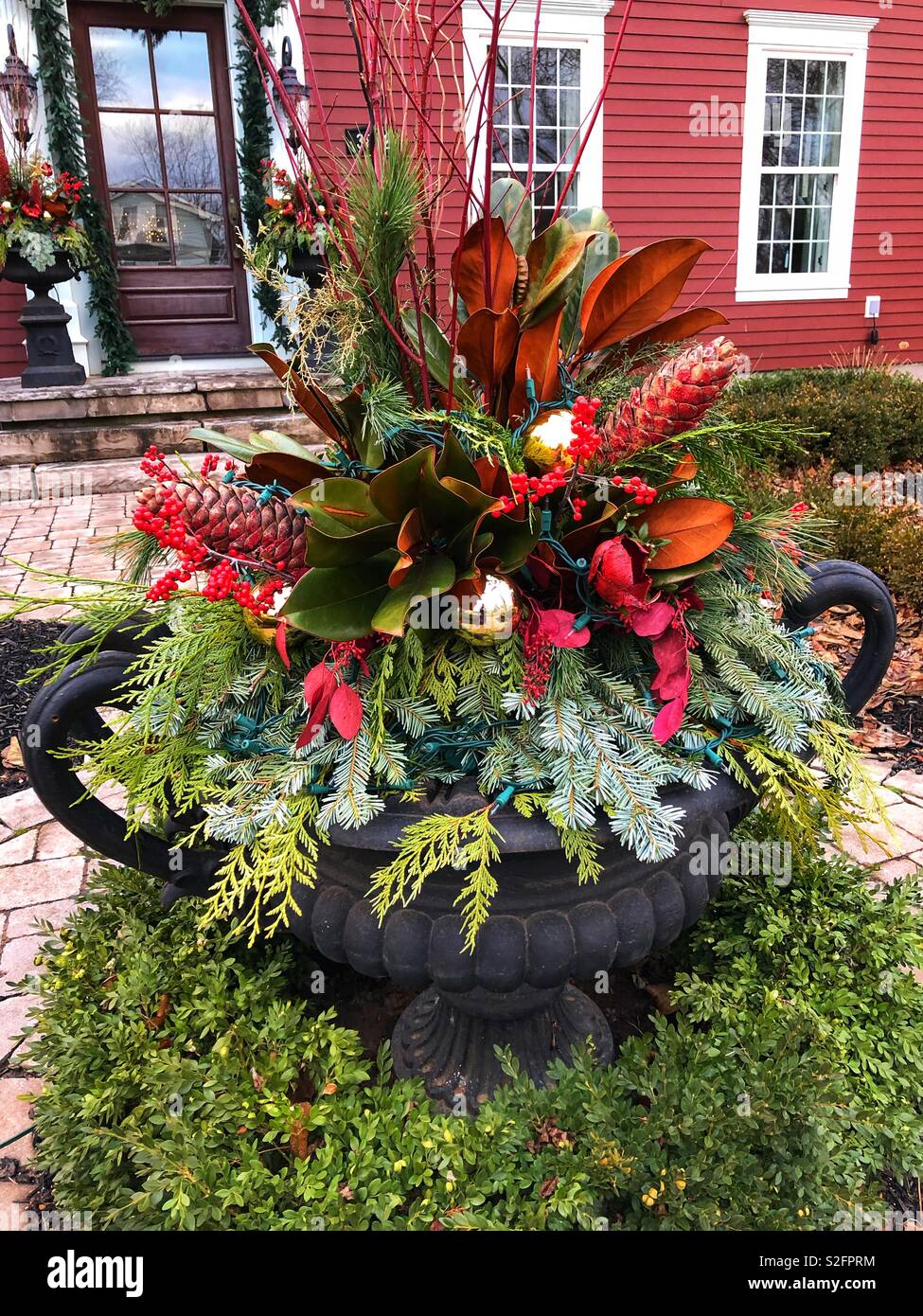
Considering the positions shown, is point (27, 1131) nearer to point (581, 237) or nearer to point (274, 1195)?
point (274, 1195)

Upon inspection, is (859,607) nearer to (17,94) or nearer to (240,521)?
(240,521)

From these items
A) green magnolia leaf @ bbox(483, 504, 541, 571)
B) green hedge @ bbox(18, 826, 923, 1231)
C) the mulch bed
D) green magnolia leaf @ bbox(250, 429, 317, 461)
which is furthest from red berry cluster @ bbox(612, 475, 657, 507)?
the mulch bed

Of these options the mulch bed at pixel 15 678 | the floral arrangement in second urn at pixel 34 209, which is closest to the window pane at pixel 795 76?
the floral arrangement in second urn at pixel 34 209

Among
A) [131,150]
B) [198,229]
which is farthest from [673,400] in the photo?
[131,150]

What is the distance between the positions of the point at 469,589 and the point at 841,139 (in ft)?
34.7

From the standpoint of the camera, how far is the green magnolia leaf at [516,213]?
57.7 inches

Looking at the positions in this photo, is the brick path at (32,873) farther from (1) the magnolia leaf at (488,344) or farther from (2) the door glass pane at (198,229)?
(2) the door glass pane at (198,229)

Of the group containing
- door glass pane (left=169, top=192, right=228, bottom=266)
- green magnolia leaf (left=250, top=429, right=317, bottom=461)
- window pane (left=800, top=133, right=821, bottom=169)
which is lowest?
green magnolia leaf (left=250, top=429, right=317, bottom=461)

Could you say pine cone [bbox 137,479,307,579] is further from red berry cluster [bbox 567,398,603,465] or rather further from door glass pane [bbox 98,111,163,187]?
door glass pane [bbox 98,111,163,187]

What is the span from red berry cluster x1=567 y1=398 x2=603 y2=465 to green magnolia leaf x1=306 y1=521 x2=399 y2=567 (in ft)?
0.84

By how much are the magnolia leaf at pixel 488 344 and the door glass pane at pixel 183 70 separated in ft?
25.0

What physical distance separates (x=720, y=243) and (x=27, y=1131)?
380 inches

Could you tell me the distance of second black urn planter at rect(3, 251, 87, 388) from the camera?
6734 millimetres
